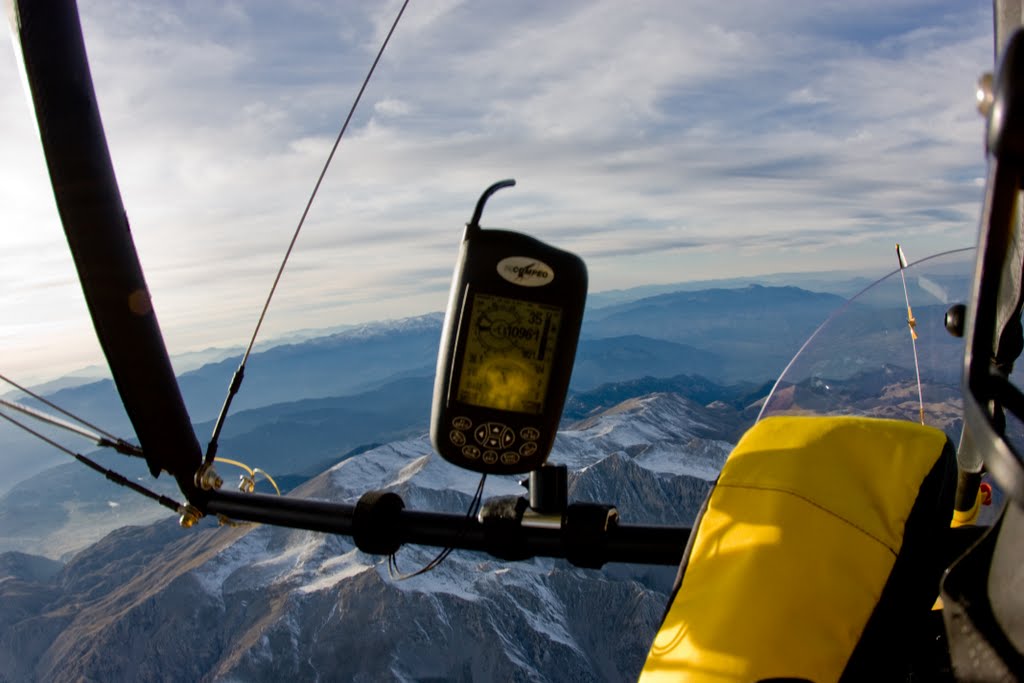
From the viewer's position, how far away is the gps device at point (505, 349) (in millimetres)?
1938

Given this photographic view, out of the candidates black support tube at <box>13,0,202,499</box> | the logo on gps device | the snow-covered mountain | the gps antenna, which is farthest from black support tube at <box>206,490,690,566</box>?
the snow-covered mountain

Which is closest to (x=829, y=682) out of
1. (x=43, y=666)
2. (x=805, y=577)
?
(x=805, y=577)

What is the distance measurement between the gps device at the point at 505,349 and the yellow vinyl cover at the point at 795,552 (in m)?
0.67

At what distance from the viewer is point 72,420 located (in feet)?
10.8

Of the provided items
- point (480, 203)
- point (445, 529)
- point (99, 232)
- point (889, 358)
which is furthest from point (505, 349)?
point (99, 232)

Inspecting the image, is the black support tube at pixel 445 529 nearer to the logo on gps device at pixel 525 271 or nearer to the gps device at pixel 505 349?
the gps device at pixel 505 349

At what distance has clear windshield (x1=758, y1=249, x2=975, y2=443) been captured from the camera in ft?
7.13

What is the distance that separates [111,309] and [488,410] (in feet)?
5.20

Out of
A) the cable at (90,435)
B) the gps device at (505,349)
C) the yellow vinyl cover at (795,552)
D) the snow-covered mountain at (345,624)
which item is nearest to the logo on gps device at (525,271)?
the gps device at (505,349)

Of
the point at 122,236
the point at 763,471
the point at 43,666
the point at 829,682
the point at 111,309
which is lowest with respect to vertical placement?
the point at 43,666

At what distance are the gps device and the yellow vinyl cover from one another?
666 mm

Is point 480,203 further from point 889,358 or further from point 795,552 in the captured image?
point 889,358

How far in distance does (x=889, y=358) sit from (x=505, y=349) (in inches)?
51.4

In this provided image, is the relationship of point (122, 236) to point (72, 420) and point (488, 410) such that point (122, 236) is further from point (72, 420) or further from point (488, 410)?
point (488, 410)
